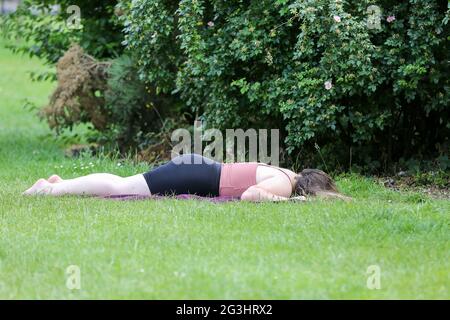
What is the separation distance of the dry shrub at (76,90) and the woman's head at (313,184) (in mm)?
4646

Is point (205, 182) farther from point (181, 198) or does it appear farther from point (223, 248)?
point (223, 248)

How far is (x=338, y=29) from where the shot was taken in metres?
9.07

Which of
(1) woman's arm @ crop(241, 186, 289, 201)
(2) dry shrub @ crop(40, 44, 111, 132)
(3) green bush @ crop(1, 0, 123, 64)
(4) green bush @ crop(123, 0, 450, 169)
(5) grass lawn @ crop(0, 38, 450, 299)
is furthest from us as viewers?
(3) green bush @ crop(1, 0, 123, 64)

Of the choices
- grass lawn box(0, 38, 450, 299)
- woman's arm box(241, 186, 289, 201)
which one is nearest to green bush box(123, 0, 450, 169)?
grass lawn box(0, 38, 450, 299)

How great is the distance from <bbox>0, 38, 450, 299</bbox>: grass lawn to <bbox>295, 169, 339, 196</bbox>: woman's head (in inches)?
12.1

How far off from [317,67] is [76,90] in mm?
A: 3737

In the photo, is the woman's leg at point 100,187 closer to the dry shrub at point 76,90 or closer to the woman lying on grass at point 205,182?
the woman lying on grass at point 205,182

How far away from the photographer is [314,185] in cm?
788

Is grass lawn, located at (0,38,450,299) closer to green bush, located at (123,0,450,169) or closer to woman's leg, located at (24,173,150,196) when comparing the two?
woman's leg, located at (24,173,150,196)

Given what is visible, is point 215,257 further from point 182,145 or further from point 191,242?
point 182,145

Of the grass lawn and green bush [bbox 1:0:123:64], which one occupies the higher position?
green bush [bbox 1:0:123:64]

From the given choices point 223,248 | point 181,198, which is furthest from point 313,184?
point 223,248

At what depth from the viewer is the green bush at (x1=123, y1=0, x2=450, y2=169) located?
30.0 ft

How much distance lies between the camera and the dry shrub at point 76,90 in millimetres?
11758
